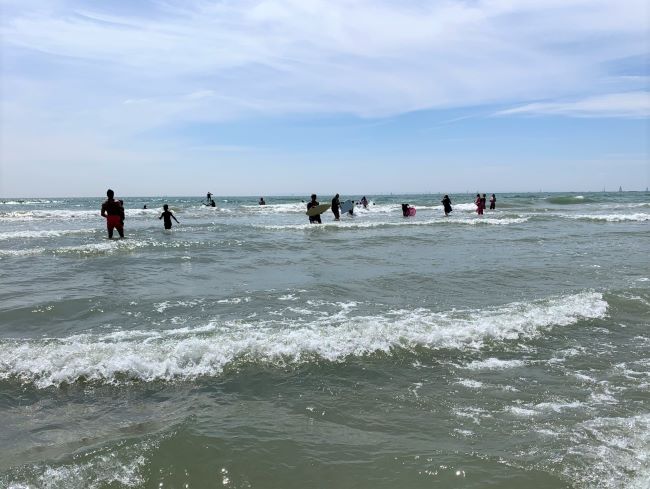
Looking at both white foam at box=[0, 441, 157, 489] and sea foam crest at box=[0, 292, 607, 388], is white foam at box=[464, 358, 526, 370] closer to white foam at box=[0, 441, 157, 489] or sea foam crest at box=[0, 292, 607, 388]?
sea foam crest at box=[0, 292, 607, 388]

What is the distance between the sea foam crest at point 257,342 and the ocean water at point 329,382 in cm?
3

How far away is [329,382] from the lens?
4.95 meters

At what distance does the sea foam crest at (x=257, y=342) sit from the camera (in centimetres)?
527

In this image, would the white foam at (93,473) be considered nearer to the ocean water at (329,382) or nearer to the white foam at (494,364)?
the ocean water at (329,382)

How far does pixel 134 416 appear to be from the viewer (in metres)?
4.26

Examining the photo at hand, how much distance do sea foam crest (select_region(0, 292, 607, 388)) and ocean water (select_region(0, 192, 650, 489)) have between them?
0.03 meters

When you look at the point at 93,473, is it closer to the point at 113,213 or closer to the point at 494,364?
the point at 494,364

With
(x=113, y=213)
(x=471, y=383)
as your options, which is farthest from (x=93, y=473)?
(x=113, y=213)

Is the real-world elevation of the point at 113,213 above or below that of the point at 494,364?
above

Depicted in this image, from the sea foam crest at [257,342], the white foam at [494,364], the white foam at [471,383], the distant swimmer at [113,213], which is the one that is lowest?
the white foam at [471,383]

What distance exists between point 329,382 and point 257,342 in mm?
1329

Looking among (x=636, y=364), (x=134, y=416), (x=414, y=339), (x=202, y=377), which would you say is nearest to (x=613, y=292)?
(x=636, y=364)

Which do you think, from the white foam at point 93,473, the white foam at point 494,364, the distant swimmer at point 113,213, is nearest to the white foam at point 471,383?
Answer: the white foam at point 494,364

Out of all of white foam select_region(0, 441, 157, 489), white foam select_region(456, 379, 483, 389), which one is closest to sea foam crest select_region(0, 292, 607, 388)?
white foam select_region(456, 379, 483, 389)
